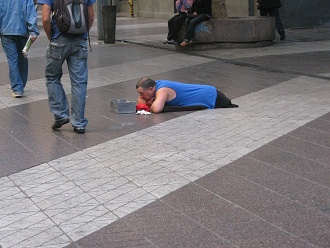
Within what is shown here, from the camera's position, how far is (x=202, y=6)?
617 inches

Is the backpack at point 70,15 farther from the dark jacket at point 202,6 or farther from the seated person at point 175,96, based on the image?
the dark jacket at point 202,6

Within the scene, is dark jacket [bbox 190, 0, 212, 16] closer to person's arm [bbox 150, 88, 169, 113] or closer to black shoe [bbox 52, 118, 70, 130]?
person's arm [bbox 150, 88, 169, 113]

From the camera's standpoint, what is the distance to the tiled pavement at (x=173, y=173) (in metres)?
5.02

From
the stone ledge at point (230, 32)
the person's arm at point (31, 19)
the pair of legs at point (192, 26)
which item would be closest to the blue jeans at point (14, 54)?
the person's arm at point (31, 19)

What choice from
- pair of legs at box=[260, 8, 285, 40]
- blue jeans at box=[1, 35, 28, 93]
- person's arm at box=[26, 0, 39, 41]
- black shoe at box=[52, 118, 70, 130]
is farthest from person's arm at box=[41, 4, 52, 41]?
pair of legs at box=[260, 8, 285, 40]

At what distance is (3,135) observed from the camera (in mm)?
7977

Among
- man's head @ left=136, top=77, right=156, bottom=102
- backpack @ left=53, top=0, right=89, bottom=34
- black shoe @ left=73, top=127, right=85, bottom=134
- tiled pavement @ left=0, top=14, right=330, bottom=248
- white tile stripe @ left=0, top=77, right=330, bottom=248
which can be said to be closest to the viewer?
tiled pavement @ left=0, top=14, right=330, bottom=248

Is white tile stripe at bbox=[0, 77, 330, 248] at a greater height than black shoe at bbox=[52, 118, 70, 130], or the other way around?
black shoe at bbox=[52, 118, 70, 130]

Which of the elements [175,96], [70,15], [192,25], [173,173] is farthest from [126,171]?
[192,25]

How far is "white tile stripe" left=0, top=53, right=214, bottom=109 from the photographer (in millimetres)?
10398

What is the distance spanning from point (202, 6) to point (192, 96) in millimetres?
6910

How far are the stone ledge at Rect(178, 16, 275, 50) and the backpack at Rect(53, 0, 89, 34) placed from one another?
323 inches

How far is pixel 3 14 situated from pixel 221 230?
631 centimetres

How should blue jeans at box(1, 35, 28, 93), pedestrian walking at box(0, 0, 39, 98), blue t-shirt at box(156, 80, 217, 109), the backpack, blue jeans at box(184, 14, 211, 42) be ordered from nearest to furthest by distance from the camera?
the backpack
blue t-shirt at box(156, 80, 217, 109)
pedestrian walking at box(0, 0, 39, 98)
blue jeans at box(1, 35, 28, 93)
blue jeans at box(184, 14, 211, 42)
